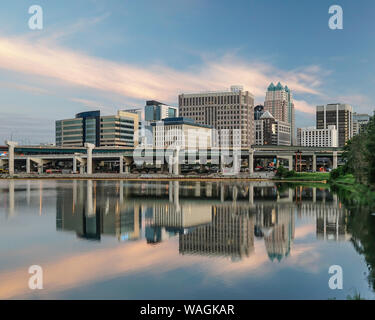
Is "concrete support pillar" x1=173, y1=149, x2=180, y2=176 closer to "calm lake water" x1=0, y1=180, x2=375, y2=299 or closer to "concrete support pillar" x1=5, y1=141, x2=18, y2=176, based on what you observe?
"concrete support pillar" x1=5, y1=141, x2=18, y2=176

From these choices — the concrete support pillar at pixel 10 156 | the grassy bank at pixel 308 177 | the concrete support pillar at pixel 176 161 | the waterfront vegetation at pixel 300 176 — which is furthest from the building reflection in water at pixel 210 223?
the concrete support pillar at pixel 10 156

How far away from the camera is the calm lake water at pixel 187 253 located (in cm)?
1758

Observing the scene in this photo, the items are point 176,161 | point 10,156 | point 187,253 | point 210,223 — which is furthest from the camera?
point 10,156

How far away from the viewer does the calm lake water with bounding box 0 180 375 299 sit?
692 inches

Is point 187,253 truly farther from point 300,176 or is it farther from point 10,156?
point 10,156

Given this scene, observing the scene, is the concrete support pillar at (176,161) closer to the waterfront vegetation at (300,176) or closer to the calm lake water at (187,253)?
the waterfront vegetation at (300,176)

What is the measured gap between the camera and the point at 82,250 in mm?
25375

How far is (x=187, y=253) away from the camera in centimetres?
2439

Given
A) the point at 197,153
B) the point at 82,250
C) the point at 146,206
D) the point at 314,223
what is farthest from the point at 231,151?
the point at 82,250

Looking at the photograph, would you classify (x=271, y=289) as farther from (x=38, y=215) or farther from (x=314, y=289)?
(x=38, y=215)

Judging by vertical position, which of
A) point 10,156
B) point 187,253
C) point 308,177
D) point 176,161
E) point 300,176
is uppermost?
point 10,156

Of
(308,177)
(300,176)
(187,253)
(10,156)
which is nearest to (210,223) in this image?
(187,253)
